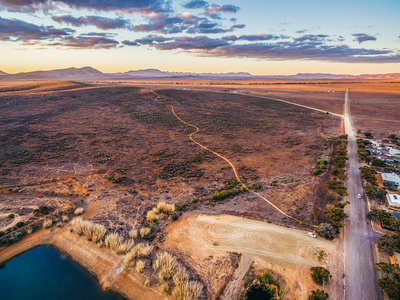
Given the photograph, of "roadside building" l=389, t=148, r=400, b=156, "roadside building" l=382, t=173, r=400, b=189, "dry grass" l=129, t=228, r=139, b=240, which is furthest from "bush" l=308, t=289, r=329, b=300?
"roadside building" l=389, t=148, r=400, b=156

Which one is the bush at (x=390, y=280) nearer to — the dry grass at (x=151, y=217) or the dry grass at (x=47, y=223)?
the dry grass at (x=151, y=217)

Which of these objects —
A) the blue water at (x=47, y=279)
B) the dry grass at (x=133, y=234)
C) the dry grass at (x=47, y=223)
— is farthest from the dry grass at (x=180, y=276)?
the dry grass at (x=47, y=223)

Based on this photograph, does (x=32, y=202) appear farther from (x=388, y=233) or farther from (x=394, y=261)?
(x=388, y=233)

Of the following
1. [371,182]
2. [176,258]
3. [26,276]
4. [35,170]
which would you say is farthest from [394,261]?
[35,170]

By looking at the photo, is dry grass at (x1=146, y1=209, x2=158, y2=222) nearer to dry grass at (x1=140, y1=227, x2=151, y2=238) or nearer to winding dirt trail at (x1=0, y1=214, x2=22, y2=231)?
dry grass at (x1=140, y1=227, x2=151, y2=238)

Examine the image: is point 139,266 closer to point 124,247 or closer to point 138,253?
point 138,253

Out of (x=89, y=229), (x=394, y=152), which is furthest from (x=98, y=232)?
(x=394, y=152)
